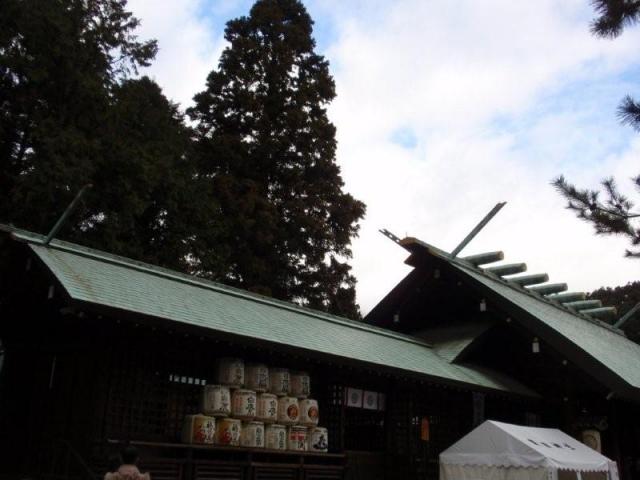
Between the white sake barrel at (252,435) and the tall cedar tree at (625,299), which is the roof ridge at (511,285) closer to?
the white sake barrel at (252,435)

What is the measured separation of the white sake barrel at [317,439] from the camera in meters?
10.9

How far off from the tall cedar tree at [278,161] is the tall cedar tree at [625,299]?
17727 millimetres

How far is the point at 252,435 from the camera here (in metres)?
9.95

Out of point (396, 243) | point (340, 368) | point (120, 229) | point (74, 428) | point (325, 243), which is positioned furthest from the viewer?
point (325, 243)

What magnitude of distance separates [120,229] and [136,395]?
963 centimetres

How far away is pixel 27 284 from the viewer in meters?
9.95

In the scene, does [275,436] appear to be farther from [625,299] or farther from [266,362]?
[625,299]

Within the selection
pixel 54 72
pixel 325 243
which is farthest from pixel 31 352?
pixel 325 243

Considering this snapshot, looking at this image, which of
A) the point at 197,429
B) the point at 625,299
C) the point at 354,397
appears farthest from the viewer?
the point at 625,299

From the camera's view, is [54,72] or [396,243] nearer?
[396,243]

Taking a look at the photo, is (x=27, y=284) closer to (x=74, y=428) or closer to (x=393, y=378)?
(x=74, y=428)

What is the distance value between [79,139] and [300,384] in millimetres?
9610

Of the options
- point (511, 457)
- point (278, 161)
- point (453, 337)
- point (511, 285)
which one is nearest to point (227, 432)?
point (511, 457)

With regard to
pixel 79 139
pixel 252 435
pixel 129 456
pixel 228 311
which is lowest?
pixel 129 456
